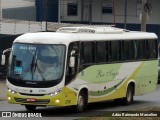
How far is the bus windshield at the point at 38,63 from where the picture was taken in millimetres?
18859

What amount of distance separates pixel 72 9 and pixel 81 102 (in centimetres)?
4941

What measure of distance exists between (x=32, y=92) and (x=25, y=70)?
0.74m

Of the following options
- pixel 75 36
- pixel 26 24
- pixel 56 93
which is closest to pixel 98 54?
pixel 75 36

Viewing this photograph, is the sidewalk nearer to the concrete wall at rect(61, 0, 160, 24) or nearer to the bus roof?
the bus roof

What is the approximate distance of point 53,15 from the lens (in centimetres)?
6906

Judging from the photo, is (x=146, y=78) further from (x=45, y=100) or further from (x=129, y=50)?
(x=45, y=100)

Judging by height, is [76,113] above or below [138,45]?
below

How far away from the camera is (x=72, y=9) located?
226 ft

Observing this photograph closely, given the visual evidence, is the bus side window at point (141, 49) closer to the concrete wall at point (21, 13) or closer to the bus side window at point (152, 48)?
the bus side window at point (152, 48)

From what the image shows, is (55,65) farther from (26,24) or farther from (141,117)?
(26,24)

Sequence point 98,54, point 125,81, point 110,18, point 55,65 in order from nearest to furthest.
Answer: point 55,65 < point 98,54 < point 125,81 < point 110,18

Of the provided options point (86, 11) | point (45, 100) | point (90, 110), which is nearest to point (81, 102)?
point (90, 110)

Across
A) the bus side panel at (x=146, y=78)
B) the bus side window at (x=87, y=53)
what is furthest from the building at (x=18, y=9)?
the bus side window at (x=87, y=53)

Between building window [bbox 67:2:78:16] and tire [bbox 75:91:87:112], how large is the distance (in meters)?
48.8
